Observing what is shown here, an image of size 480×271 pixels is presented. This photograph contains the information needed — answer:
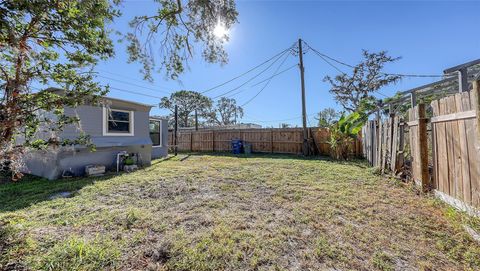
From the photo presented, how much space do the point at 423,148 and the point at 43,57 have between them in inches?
224

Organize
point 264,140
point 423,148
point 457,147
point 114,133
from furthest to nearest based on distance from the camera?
1. point 264,140
2. point 114,133
3. point 423,148
4. point 457,147

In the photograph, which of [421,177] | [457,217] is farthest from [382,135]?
[457,217]

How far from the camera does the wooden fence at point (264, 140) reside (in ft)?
36.0

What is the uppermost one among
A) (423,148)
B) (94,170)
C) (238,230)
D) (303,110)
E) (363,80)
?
(363,80)

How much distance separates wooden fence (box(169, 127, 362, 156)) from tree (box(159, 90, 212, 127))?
16460mm

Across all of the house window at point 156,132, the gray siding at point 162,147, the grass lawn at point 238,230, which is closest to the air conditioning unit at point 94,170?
the grass lawn at point 238,230

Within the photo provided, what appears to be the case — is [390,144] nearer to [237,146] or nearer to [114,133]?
[237,146]

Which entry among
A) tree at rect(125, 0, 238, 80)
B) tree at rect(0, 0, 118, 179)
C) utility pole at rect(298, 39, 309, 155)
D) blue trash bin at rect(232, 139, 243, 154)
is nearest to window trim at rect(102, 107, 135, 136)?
tree at rect(125, 0, 238, 80)

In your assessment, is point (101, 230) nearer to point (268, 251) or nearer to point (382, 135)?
point (268, 251)

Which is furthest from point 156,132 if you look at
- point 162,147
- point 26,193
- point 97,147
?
point 26,193

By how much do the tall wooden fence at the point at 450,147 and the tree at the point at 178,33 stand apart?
3.62m

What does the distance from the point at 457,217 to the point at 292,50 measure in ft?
35.1

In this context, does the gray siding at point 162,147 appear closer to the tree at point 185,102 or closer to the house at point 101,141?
the house at point 101,141

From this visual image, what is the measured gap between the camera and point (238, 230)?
8.25 feet
